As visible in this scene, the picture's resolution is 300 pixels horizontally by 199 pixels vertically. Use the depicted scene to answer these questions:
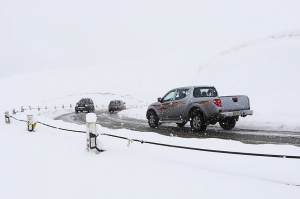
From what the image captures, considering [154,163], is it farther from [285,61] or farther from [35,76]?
[35,76]

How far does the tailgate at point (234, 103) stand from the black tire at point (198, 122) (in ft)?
3.43

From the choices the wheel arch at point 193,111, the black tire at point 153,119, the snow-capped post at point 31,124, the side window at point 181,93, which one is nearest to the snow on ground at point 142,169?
the snow-capped post at point 31,124

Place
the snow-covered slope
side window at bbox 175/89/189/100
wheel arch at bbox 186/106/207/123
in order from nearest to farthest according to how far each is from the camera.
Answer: wheel arch at bbox 186/106/207/123 → side window at bbox 175/89/189/100 → the snow-covered slope

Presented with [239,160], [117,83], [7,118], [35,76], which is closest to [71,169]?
[239,160]

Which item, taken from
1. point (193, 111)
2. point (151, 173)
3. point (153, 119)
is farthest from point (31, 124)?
point (151, 173)

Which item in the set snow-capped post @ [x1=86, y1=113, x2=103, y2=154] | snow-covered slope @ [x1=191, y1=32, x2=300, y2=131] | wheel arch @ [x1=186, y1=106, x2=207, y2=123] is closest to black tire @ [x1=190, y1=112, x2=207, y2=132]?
wheel arch @ [x1=186, y1=106, x2=207, y2=123]

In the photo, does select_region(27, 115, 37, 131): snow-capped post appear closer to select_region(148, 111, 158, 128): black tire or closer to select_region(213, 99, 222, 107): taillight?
select_region(148, 111, 158, 128): black tire

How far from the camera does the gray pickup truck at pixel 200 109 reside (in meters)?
10.1

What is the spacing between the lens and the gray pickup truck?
10109 millimetres

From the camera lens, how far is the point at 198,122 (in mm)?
10742

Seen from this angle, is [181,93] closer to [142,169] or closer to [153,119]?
[153,119]

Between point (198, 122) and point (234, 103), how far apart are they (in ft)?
5.38

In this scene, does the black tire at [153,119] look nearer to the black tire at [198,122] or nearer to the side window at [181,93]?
the side window at [181,93]

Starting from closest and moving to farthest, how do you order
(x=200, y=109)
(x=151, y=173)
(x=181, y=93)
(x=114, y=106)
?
(x=151, y=173), (x=200, y=109), (x=181, y=93), (x=114, y=106)
